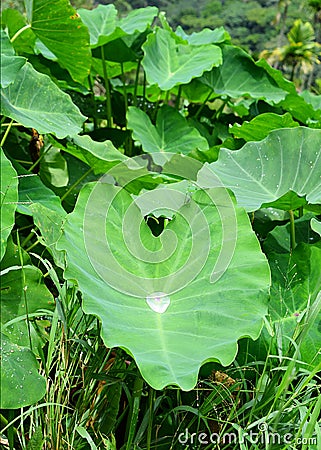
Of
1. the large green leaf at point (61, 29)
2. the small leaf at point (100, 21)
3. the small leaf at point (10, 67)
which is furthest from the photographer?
the small leaf at point (100, 21)

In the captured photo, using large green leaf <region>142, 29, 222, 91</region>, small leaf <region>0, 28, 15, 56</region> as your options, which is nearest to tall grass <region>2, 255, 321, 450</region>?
small leaf <region>0, 28, 15, 56</region>

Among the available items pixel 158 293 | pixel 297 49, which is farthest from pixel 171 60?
pixel 297 49

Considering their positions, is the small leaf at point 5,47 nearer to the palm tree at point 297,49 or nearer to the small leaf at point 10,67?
the small leaf at point 10,67

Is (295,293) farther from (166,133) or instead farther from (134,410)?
(166,133)

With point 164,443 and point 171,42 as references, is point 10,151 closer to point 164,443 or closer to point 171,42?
point 171,42

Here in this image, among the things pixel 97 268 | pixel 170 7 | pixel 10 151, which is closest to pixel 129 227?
pixel 97 268

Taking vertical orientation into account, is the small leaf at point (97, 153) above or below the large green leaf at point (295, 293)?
above

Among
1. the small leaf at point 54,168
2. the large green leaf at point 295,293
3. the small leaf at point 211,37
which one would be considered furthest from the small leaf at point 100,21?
the large green leaf at point 295,293
